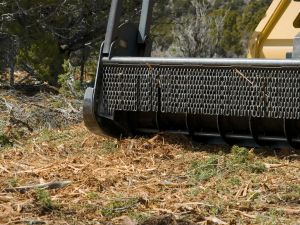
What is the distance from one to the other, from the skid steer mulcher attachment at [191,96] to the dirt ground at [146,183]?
13cm

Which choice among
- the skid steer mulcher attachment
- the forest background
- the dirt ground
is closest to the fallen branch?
the dirt ground

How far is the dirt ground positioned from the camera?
164 inches

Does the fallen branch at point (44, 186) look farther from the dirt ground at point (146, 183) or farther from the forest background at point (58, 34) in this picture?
the forest background at point (58, 34)

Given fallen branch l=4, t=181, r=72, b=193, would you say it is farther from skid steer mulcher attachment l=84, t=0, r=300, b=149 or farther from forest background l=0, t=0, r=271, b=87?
forest background l=0, t=0, r=271, b=87

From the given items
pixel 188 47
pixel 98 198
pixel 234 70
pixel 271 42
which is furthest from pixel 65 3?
pixel 98 198

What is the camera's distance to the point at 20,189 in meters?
4.78

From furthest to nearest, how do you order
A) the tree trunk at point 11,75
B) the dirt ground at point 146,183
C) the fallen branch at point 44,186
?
1. the tree trunk at point 11,75
2. the fallen branch at point 44,186
3. the dirt ground at point 146,183

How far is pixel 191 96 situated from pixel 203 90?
0.12 meters

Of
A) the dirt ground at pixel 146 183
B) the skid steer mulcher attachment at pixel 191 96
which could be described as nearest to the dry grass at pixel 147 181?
the dirt ground at pixel 146 183

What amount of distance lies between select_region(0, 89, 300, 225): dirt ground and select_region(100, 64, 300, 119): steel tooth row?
31cm

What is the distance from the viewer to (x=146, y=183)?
4.93m

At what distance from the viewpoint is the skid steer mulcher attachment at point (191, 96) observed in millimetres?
5281

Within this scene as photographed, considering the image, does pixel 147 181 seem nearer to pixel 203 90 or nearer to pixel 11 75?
pixel 203 90

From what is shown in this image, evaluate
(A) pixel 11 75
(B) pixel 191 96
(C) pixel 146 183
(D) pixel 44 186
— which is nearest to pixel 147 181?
(C) pixel 146 183
